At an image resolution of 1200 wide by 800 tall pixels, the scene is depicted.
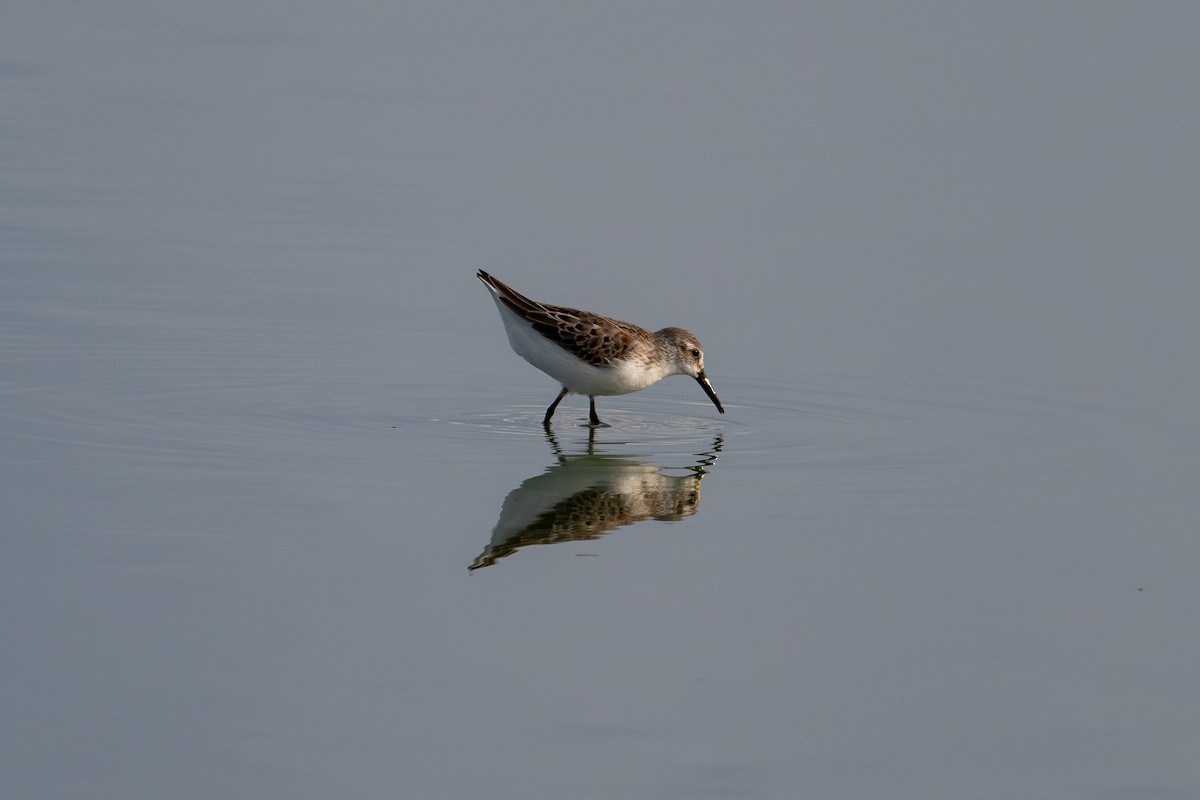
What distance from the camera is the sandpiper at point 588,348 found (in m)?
15.6

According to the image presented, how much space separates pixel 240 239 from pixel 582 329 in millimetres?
6834

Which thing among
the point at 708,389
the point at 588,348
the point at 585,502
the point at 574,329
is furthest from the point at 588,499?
the point at 708,389

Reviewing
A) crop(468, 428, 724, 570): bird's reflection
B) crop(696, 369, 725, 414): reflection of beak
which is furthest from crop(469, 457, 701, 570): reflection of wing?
crop(696, 369, 725, 414): reflection of beak

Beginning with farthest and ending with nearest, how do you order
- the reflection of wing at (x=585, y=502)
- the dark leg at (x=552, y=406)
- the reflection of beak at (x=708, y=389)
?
the reflection of beak at (x=708, y=389) < the dark leg at (x=552, y=406) < the reflection of wing at (x=585, y=502)

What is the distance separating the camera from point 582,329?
51.5 ft

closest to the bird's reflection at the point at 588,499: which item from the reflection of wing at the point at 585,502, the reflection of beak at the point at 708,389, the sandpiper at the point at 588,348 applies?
the reflection of wing at the point at 585,502

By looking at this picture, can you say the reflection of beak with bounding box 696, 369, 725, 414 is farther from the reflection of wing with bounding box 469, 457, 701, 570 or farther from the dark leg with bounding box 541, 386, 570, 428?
the reflection of wing with bounding box 469, 457, 701, 570

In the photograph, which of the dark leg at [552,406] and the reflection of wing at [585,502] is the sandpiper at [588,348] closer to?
the dark leg at [552,406]

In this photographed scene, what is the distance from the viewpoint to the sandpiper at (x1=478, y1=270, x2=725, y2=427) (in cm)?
1555

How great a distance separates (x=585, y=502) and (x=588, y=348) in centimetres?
284

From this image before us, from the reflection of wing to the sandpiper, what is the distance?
1331mm

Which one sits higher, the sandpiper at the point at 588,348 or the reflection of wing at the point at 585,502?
the sandpiper at the point at 588,348

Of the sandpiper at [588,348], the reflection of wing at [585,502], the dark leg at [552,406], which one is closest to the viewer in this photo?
the reflection of wing at [585,502]

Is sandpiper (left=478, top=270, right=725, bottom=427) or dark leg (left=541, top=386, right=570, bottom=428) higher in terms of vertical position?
sandpiper (left=478, top=270, right=725, bottom=427)
